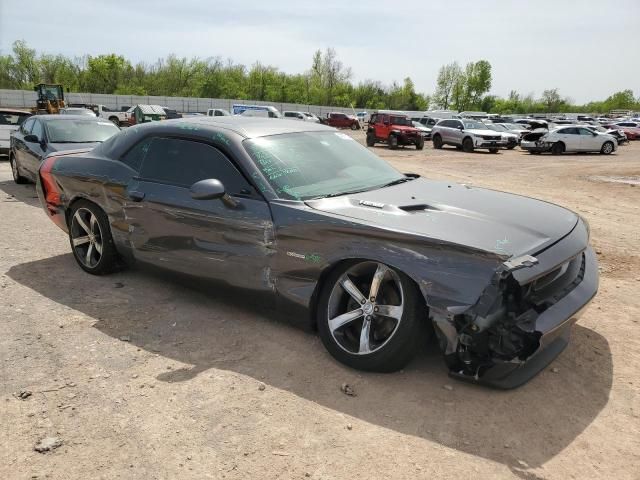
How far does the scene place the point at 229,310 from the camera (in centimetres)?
418

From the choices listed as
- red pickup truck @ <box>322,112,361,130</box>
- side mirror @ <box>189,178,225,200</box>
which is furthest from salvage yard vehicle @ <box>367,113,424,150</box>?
side mirror @ <box>189,178,225,200</box>

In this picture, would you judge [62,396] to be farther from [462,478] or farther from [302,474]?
[462,478]

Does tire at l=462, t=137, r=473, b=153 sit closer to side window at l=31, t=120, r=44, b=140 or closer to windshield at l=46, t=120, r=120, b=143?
windshield at l=46, t=120, r=120, b=143

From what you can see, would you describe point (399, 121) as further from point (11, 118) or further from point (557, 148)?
point (11, 118)

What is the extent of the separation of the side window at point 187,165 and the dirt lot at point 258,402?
914mm

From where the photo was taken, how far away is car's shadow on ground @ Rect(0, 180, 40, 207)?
8727mm

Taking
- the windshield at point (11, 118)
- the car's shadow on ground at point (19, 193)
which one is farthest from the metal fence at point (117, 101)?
the car's shadow on ground at point (19, 193)

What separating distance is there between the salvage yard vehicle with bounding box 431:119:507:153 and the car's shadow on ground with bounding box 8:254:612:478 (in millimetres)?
23813

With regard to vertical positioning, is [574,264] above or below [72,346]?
above

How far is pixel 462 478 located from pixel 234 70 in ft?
315

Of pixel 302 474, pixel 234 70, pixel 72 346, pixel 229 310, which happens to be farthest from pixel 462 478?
pixel 234 70

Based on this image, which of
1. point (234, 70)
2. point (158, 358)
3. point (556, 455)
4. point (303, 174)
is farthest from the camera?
point (234, 70)

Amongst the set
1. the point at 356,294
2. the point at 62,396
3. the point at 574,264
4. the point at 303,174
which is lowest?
the point at 62,396

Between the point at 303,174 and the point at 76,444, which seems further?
the point at 303,174
